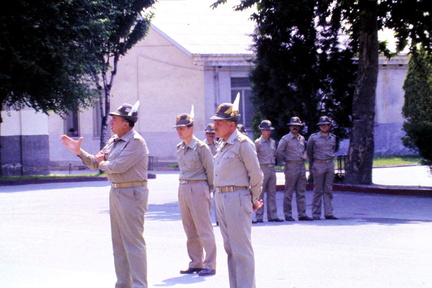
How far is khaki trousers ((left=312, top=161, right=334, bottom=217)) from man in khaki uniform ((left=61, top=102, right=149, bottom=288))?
794 cm

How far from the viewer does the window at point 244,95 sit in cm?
3638

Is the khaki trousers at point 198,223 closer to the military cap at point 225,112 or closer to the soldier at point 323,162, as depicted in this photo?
the military cap at point 225,112

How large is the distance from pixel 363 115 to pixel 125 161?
1375cm

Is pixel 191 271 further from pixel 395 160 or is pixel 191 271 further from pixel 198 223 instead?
pixel 395 160

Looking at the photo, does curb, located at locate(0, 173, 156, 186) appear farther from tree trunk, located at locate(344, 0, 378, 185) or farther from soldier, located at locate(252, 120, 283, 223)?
soldier, located at locate(252, 120, 283, 223)

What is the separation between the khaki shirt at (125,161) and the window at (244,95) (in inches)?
1114

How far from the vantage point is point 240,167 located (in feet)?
25.3

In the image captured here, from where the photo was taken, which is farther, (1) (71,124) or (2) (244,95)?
(1) (71,124)

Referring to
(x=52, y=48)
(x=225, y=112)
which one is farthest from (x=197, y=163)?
(x=52, y=48)

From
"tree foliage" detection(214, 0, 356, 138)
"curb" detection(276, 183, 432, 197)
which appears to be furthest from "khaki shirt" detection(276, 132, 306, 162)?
"tree foliage" detection(214, 0, 356, 138)

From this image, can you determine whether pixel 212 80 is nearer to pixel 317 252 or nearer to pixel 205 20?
pixel 205 20

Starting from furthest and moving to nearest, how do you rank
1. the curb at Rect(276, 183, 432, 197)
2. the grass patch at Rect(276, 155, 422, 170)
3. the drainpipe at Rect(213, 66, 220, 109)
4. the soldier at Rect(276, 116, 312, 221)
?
the drainpipe at Rect(213, 66, 220, 109) → the grass patch at Rect(276, 155, 422, 170) → the curb at Rect(276, 183, 432, 197) → the soldier at Rect(276, 116, 312, 221)

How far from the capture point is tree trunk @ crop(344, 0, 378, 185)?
66.7 feet

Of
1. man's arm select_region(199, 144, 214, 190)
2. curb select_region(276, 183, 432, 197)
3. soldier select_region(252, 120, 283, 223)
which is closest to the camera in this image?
man's arm select_region(199, 144, 214, 190)
